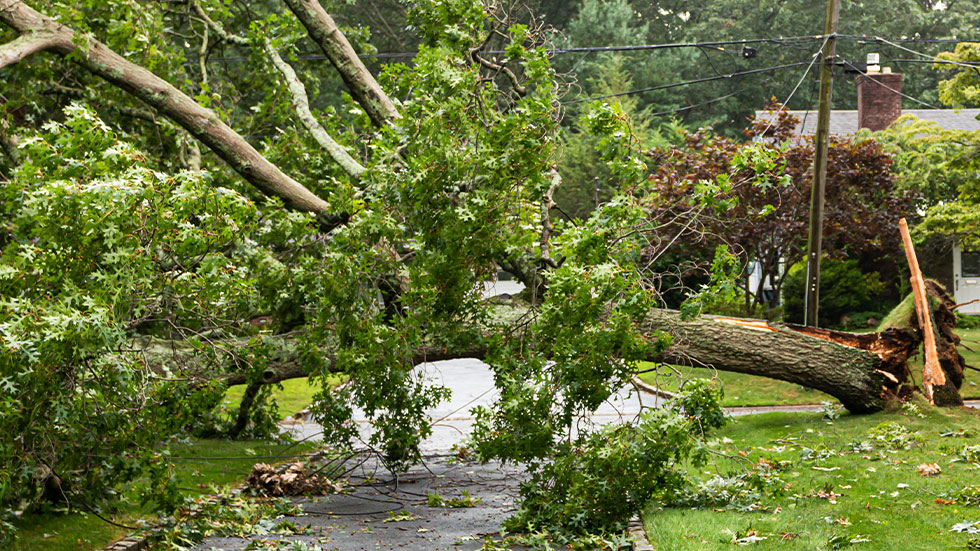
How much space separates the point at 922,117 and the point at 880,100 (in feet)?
10.8

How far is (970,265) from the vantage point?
2997 centimetres

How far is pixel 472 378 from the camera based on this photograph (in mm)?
21141

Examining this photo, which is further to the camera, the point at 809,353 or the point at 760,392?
the point at 760,392

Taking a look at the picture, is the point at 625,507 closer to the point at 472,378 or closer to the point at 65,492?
the point at 65,492

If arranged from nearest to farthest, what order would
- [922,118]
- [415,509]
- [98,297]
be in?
[98,297] < [415,509] < [922,118]

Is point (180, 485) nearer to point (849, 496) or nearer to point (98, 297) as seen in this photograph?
point (98, 297)

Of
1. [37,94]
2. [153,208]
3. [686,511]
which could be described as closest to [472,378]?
[37,94]

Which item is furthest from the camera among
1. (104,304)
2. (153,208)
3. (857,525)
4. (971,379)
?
(971,379)

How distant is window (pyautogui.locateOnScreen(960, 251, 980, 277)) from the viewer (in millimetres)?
29828

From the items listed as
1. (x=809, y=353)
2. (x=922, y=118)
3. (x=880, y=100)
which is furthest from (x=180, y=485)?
(x=922, y=118)

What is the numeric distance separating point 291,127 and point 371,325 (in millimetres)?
4466

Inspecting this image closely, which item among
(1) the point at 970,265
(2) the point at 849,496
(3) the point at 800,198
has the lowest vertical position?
(2) the point at 849,496

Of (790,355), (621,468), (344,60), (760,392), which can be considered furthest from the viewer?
(760,392)

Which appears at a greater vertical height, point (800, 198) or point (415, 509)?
point (800, 198)
